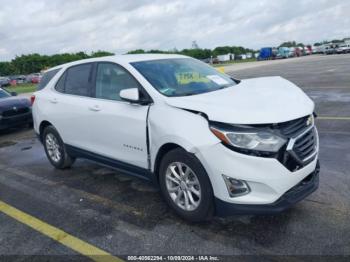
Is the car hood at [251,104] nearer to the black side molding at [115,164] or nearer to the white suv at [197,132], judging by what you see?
the white suv at [197,132]

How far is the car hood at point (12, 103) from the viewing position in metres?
9.70

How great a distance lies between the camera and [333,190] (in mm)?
4234

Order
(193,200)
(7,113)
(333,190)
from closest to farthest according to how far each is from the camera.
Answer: (193,200) < (333,190) < (7,113)

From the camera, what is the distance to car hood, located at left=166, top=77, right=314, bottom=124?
10.5 ft

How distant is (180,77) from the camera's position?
4367 mm

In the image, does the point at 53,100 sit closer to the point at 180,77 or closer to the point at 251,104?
the point at 180,77

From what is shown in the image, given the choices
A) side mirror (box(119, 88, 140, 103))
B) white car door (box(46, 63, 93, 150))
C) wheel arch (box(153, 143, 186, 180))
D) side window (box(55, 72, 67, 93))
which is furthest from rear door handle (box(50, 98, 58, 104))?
wheel arch (box(153, 143, 186, 180))

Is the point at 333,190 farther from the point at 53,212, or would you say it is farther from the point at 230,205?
the point at 53,212

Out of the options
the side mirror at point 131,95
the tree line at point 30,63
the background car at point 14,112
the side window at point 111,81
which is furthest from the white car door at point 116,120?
the tree line at point 30,63

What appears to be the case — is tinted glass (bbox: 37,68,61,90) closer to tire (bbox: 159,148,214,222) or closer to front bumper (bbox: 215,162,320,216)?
tire (bbox: 159,148,214,222)

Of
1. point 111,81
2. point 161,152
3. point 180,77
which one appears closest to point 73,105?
point 111,81

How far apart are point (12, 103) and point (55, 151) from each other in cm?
496

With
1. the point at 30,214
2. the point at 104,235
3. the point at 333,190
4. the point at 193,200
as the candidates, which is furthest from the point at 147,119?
the point at 333,190

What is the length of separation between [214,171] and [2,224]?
2581 mm
